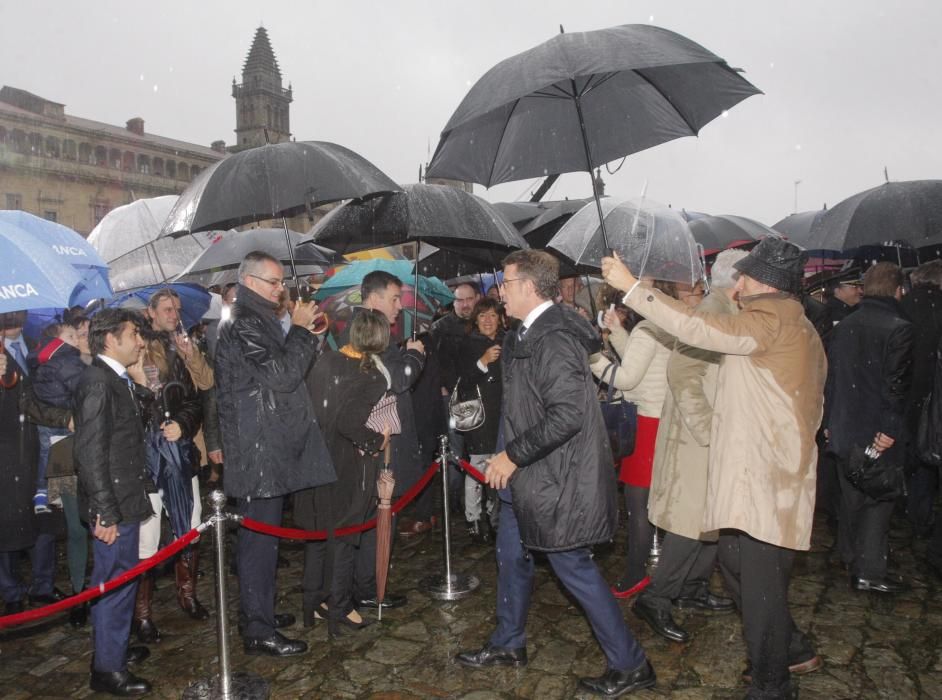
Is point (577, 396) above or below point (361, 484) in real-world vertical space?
above

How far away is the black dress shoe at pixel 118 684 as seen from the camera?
381 centimetres

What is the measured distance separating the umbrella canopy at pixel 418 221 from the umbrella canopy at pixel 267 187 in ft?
2.65

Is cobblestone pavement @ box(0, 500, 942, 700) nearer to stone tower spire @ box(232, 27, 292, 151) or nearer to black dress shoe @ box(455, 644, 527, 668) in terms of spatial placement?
black dress shoe @ box(455, 644, 527, 668)

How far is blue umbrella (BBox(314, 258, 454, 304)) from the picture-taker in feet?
24.7

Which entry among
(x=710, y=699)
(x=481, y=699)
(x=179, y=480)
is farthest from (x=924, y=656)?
(x=179, y=480)

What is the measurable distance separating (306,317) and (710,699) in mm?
2922

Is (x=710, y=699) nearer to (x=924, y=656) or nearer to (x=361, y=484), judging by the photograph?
(x=924, y=656)

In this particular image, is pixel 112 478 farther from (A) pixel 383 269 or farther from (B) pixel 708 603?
(A) pixel 383 269

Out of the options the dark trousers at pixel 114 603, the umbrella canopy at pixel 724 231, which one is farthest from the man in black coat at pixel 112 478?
the umbrella canopy at pixel 724 231

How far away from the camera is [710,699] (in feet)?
11.9

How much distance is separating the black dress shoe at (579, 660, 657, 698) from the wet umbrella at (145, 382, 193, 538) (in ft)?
8.84

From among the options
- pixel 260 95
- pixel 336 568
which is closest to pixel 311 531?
pixel 336 568

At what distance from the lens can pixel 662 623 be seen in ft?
14.1

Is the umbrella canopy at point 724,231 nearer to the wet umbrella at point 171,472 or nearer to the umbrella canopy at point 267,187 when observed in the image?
the umbrella canopy at point 267,187
